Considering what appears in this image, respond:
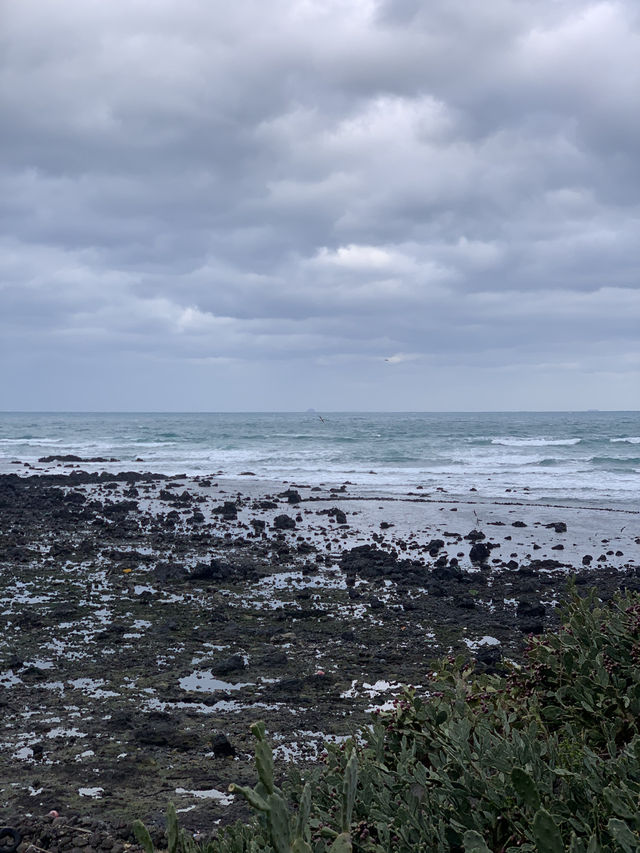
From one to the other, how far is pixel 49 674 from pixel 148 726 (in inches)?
70.8

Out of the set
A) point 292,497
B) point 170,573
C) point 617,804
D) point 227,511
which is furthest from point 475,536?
point 617,804

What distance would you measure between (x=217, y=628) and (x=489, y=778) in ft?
22.8

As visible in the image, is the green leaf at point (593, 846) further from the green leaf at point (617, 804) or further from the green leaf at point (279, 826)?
the green leaf at point (279, 826)

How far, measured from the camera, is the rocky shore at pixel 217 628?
484 cm

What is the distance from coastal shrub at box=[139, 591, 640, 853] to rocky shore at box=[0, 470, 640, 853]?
725mm

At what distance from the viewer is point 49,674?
6.87 meters

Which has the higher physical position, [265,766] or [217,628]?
[265,766]

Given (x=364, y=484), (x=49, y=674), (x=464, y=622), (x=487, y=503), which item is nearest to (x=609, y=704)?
(x=49, y=674)

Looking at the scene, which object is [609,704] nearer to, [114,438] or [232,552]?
[232,552]

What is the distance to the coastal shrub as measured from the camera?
5.79 ft

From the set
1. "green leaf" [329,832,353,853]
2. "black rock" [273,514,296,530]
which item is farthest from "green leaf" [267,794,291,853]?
"black rock" [273,514,296,530]

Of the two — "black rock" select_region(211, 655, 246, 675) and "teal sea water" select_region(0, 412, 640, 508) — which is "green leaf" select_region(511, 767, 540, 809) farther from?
"teal sea water" select_region(0, 412, 640, 508)

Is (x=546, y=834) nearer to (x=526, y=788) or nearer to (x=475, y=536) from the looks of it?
(x=526, y=788)

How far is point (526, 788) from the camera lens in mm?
1790
